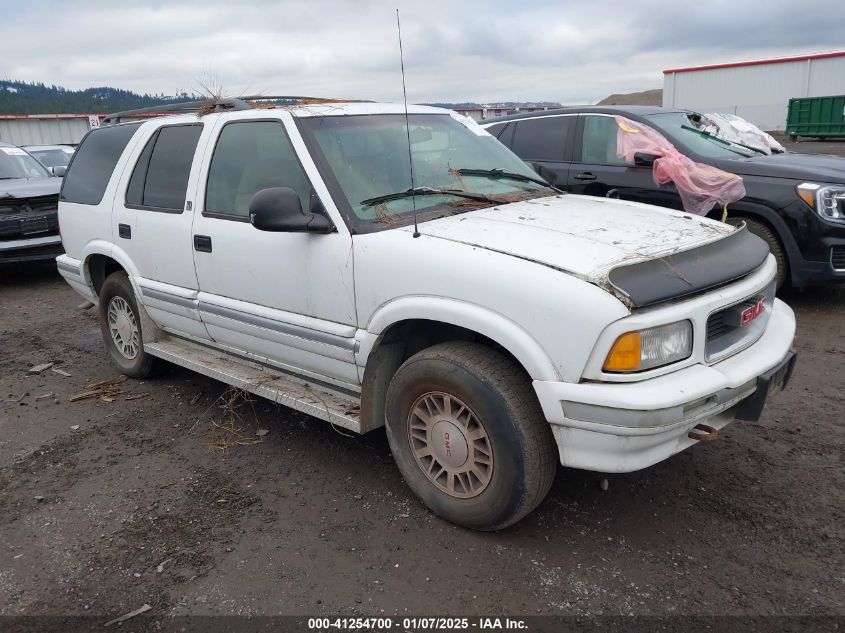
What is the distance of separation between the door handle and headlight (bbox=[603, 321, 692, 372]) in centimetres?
250

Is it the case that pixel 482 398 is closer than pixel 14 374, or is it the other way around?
pixel 482 398

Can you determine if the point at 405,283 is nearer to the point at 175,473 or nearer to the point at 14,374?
the point at 175,473

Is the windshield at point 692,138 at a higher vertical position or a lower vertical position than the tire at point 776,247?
higher

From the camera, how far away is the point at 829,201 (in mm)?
5820

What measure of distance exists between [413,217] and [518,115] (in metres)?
4.87

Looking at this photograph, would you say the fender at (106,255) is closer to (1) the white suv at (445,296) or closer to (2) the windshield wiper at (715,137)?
(1) the white suv at (445,296)

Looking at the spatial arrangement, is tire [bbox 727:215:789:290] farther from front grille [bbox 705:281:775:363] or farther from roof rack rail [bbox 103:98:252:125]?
roof rack rail [bbox 103:98:252:125]

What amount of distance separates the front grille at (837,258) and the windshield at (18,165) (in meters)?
9.78

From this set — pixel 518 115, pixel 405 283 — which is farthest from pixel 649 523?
pixel 518 115

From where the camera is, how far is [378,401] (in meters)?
3.37

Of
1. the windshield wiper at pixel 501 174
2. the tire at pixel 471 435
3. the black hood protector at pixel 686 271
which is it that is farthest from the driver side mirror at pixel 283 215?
the black hood protector at pixel 686 271

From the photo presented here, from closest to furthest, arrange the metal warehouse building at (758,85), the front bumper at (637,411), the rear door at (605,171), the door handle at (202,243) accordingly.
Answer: the front bumper at (637,411) < the door handle at (202,243) < the rear door at (605,171) < the metal warehouse building at (758,85)

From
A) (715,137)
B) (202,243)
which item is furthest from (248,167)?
(715,137)

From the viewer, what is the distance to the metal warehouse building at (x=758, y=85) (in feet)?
105
